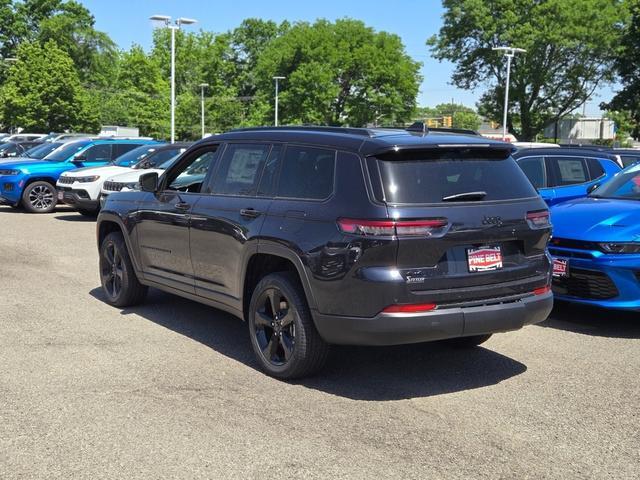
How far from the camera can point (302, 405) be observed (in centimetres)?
478

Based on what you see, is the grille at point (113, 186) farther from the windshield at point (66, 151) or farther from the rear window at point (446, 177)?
the rear window at point (446, 177)

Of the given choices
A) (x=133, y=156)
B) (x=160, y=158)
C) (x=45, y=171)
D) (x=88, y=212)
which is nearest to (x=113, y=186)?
(x=160, y=158)

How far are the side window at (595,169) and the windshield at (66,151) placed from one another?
1244 centimetres

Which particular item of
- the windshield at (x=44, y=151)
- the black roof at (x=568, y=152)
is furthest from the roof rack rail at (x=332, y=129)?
the windshield at (x=44, y=151)

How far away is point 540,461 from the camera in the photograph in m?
3.97

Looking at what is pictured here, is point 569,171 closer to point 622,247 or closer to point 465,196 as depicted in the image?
point 622,247

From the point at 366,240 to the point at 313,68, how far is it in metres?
61.8

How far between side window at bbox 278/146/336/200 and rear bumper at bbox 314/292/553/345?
0.87m

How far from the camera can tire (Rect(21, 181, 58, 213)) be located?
55.7ft

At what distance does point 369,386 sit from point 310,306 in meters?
0.76

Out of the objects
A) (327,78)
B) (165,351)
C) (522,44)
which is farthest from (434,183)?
(327,78)

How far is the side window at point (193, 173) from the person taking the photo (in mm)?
6502

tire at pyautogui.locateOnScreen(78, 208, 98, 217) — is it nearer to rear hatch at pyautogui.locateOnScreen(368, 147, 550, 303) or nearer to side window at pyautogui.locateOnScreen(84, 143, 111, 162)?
side window at pyautogui.locateOnScreen(84, 143, 111, 162)

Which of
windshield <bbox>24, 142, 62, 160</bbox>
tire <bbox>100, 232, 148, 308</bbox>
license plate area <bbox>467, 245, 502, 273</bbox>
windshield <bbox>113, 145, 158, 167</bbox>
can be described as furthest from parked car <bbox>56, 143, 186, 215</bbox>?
license plate area <bbox>467, 245, 502, 273</bbox>
